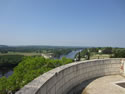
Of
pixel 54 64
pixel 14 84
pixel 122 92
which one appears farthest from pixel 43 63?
pixel 122 92

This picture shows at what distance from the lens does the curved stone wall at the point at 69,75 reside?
186 centimetres

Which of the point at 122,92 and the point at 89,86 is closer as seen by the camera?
the point at 122,92

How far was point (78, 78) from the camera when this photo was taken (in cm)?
384

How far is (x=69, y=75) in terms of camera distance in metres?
3.30

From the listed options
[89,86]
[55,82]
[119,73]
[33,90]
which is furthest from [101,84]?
[33,90]

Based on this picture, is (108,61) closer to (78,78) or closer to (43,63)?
(78,78)

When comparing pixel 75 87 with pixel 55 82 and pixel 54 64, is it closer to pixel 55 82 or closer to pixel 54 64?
pixel 55 82

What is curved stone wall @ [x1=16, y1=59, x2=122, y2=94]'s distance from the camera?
1858 mm

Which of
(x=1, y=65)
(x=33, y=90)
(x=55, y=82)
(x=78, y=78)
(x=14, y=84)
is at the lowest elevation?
(x=1, y=65)

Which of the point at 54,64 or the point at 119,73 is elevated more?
the point at 119,73

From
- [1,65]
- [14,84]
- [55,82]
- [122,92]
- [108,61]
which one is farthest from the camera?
[1,65]

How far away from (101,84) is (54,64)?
11.4 meters

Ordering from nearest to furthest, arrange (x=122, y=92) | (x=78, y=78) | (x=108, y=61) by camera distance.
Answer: (x=122, y=92), (x=78, y=78), (x=108, y=61)

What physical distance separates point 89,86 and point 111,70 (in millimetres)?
1970
